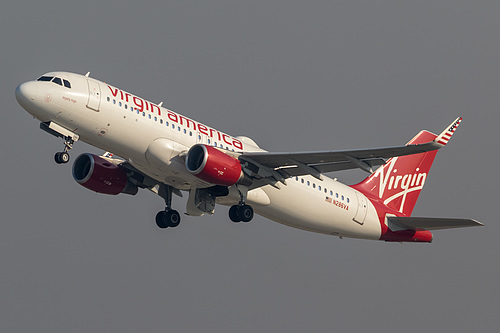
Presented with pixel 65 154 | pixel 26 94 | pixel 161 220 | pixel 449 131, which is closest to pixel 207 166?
pixel 65 154

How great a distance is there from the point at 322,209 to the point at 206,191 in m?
6.30

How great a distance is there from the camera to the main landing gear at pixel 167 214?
148 feet

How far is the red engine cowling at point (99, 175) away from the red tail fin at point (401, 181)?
44.7 feet

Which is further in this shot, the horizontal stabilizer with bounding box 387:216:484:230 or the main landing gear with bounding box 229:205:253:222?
the horizontal stabilizer with bounding box 387:216:484:230

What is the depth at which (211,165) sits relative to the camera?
38.4 metres

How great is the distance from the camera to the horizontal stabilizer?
4288 centimetres

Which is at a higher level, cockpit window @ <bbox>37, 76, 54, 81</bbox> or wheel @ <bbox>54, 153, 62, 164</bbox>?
cockpit window @ <bbox>37, 76, 54, 81</bbox>

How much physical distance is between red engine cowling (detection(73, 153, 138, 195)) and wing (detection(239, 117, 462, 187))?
23.3 ft

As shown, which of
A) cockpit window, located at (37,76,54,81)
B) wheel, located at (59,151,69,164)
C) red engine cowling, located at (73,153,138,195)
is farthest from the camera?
red engine cowling, located at (73,153,138,195)

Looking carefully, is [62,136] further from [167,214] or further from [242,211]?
[242,211]

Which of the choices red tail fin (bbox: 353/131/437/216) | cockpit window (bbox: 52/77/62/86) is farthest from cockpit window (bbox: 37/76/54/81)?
red tail fin (bbox: 353/131/437/216)

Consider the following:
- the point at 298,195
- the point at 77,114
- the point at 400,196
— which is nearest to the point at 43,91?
the point at 77,114

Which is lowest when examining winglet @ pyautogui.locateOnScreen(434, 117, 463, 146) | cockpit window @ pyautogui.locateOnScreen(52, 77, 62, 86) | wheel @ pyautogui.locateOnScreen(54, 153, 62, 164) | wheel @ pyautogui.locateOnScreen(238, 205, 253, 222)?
wheel @ pyautogui.locateOnScreen(54, 153, 62, 164)

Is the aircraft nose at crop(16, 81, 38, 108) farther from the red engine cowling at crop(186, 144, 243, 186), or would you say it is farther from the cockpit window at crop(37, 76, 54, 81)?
the red engine cowling at crop(186, 144, 243, 186)
